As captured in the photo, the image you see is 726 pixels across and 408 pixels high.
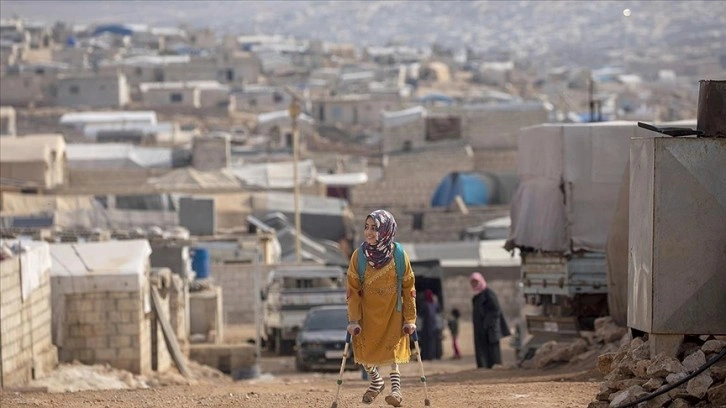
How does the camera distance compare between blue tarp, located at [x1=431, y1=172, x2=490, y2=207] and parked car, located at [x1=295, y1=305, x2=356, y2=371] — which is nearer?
parked car, located at [x1=295, y1=305, x2=356, y2=371]

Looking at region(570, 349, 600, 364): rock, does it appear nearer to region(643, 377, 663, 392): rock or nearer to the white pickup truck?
region(643, 377, 663, 392): rock

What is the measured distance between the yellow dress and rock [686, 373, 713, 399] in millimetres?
1961

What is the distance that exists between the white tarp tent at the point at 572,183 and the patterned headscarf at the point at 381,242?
597cm

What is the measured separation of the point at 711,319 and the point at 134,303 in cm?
930

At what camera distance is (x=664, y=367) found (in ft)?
29.2

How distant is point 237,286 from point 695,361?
18.7m

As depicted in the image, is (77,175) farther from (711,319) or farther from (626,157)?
(711,319)

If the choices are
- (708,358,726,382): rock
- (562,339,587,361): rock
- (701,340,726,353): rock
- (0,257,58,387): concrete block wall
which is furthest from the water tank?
(708,358,726,382): rock

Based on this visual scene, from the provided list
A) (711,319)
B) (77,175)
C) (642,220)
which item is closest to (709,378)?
(711,319)

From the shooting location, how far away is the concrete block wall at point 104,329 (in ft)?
56.5

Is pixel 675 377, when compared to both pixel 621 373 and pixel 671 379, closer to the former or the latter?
pixel 671 379

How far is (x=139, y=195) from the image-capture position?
114 ft

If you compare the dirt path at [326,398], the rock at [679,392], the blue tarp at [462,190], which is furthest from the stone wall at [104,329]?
the blue tarp at [462,190]

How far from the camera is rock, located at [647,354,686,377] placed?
29.1ft
